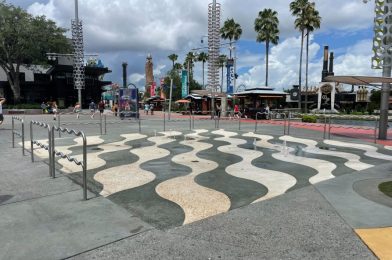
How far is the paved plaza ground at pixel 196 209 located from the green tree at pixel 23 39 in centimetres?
4016

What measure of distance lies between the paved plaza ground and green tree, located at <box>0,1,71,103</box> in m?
40.2

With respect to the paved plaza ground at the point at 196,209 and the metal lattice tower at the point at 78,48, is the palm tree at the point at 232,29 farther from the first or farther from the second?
the paved plaza ground at the point at 196,209

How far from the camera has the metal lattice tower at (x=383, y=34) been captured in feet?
48.2

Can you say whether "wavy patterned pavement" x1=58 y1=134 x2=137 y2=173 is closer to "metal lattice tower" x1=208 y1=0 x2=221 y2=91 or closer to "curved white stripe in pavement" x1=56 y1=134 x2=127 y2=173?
"curved white stripe in pavement" x1=56 y1=134 x2=127 y2=173

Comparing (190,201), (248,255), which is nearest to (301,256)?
(248,255)

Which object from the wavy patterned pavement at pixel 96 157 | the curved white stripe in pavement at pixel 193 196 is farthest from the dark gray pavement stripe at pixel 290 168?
the wavy patterned pavement at pixel 96 157

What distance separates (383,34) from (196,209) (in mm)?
13838

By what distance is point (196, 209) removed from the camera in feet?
16.5

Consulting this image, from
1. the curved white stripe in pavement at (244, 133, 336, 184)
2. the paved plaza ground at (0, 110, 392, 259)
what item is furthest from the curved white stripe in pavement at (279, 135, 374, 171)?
the curved white stripe in pavement at (244, 133, 336, 184)

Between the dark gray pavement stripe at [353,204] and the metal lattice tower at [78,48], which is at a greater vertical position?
the metal lattice tower at [78,48]

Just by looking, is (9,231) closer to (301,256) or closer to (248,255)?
(248,255)

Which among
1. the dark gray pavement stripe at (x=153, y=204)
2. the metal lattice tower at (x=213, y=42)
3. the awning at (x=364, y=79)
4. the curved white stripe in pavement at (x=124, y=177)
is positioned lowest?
the dark gray pavement stripe at (x=153, y=204)

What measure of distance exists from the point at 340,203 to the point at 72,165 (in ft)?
19.3

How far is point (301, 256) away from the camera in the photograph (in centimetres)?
357
